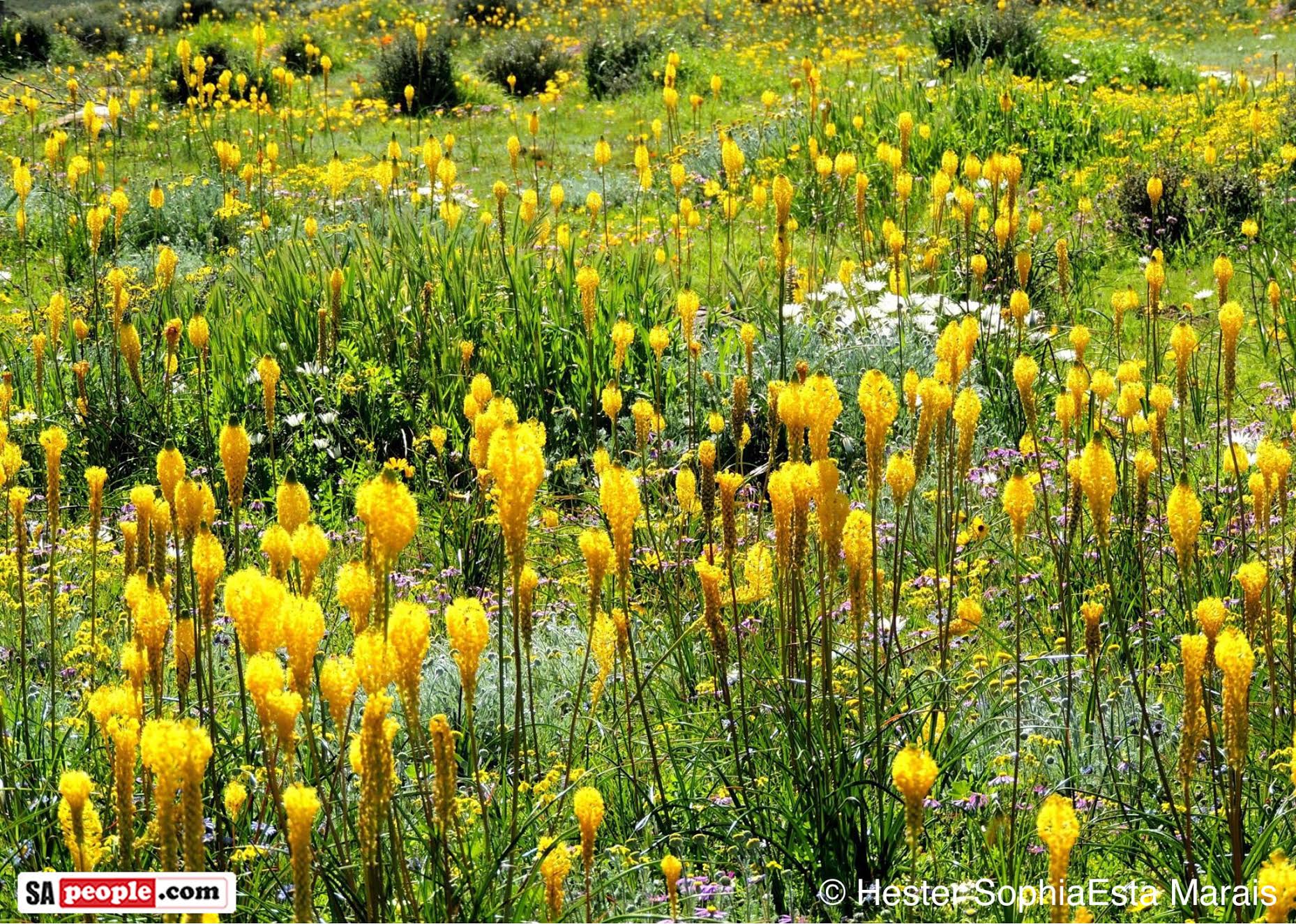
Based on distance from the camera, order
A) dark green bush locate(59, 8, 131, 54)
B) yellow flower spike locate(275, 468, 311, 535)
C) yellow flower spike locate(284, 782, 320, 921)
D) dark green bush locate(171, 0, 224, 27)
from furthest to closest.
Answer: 1. dark green bush locate(171, 0, 224, 27)
2. dark green bush locate(59, 8, 131, 54)
3. yellow flower spike locate(275, 468, 311, 535)
4. yellow flower spike locate(284, 782, 320, 921)

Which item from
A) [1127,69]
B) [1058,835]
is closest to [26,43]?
[1127,69]

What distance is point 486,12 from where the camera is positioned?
2173cm

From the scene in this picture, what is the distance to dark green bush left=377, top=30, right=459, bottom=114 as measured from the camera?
1466cm

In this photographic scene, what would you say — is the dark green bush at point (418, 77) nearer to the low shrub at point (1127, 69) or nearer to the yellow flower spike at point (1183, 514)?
the low shrub at point (1127, 69)

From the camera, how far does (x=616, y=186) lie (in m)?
10.3

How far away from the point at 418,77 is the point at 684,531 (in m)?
11.8

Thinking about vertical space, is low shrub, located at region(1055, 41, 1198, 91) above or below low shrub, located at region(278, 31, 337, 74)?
below

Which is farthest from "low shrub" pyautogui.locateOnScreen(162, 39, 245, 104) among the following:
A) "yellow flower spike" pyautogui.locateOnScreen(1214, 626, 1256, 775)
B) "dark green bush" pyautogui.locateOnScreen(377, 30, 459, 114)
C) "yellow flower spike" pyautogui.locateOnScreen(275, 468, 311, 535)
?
"yellow flower spike" pyautogui.locateOnScreen(1214, 626, 1256, 775)

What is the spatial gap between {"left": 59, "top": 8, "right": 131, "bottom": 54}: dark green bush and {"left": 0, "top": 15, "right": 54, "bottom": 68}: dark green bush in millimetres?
465

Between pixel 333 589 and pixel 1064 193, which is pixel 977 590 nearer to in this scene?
pixel 333 589

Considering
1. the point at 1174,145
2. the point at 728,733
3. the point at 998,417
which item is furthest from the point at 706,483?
the point at 1174,145

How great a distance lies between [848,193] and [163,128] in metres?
7.55

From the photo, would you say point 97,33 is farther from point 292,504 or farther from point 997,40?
point 292,504

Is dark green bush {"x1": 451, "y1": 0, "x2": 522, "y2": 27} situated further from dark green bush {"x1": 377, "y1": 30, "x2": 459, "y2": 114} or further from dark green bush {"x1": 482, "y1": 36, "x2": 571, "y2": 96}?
dark green bush {"x1": 377, "y1": 30, "x2": 459, "y2": 114}
